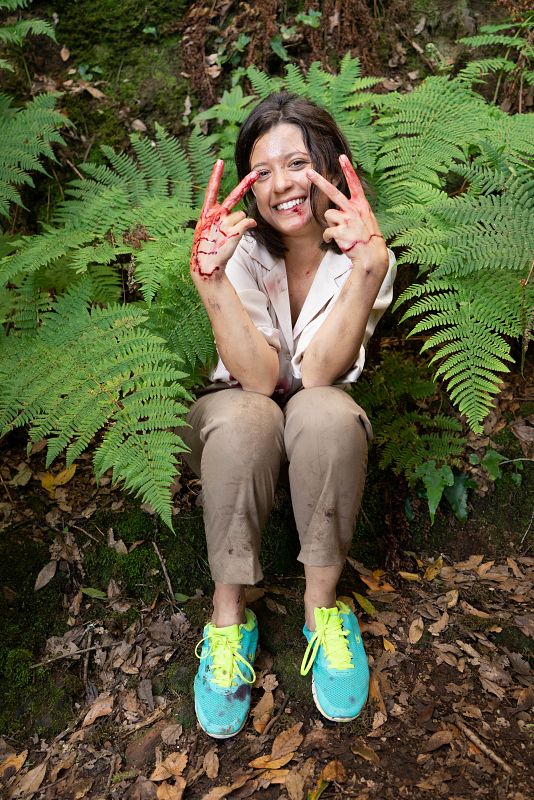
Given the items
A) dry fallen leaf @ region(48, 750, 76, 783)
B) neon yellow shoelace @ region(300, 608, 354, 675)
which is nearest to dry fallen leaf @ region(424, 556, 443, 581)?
neon yellow shoelace @ region(300, 608, 354, 675)

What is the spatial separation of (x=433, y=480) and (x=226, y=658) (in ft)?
4.99

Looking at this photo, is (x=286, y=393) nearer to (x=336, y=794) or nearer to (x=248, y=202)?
(x=248, y=202)

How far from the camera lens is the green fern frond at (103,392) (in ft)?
7.73

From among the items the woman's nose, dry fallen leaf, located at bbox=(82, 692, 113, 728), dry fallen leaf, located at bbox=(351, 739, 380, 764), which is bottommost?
dry fallen leaf, located at bbox=(82, 692, 113, 728)

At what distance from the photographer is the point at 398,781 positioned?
2.24 metres

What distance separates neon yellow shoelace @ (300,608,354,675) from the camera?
8.30 ft

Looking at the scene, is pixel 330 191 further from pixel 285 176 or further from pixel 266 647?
pixel 266 647

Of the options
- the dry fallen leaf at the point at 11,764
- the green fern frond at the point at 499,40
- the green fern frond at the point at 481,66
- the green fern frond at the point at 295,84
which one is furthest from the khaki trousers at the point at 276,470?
the green fern frond at the point at 499,40

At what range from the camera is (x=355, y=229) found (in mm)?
2426

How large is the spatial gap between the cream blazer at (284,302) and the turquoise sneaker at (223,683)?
1.07 meters

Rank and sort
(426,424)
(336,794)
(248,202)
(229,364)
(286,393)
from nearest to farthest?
(336,794) < (229,364) < (286,393) < (248,202) < (426,424)

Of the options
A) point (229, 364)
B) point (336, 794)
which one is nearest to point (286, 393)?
point (229, 364)

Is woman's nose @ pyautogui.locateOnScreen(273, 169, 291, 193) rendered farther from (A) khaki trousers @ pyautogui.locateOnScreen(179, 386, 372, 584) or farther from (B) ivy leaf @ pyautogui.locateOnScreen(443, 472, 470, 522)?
(B) ivy leaf @ pyautogui.locateOnScreen(443, 472, 470, 522)

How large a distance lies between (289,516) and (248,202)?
1.64 m
